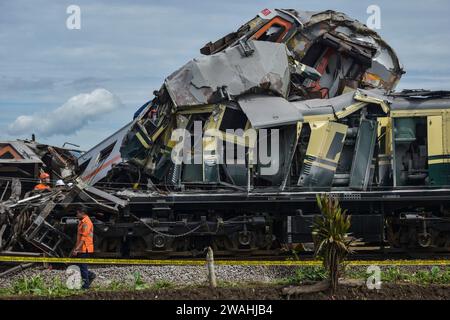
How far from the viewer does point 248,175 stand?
15.4 m

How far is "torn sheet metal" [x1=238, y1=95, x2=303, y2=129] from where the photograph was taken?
49.9 feet

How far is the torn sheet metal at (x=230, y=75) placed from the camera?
15695 millimetres

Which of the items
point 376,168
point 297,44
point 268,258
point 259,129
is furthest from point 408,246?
point 297,44

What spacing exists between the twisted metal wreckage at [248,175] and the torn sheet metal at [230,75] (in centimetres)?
2

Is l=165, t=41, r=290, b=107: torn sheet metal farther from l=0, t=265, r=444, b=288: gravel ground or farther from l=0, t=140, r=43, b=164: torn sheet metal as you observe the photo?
l=0, t=140, r=43, b=164: torn sheet metal

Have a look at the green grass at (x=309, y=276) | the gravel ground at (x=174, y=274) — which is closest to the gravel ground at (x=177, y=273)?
the gravel ground at (x=174, y=274)

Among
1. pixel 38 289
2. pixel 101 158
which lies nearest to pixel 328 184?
pixel 101 158

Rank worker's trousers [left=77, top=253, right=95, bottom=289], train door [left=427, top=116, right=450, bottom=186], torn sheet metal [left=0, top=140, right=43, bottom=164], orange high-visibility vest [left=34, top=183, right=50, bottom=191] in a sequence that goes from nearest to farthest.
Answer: worker's trousers [left=77, top=253, right=95, bottom=289] → train door [left=427, top=116, right=450, bottom=186] → orange high-visibility vest [left=34, top=183, right=50, bottom=191] → torn sheet metal [left=0, top=140, right=43, bottom=164]

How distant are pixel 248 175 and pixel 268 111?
1.48 meters

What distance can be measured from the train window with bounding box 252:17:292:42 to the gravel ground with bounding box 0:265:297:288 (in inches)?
226

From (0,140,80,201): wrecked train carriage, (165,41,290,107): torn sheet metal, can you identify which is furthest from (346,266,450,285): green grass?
(0,140,80,201): wrecked train carriage

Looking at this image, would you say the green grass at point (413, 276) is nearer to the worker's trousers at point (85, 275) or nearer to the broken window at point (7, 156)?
the worker's trousers at point (85, 275)

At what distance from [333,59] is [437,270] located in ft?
22.0

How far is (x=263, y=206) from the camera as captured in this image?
15.5m
